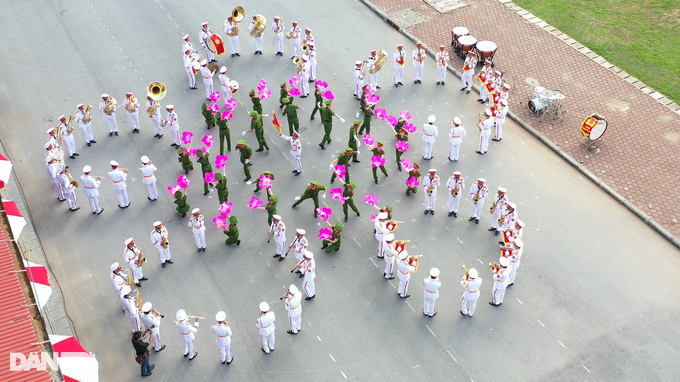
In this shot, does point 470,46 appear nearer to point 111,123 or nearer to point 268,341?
point 111,123

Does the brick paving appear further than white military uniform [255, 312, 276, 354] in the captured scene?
Yes

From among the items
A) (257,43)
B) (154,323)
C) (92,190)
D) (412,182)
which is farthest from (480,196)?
(257,43)

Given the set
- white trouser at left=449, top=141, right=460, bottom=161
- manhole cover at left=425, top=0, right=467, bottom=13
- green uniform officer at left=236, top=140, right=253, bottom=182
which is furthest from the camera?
manhole cover at left=425, top=0, right=467, bottom=13

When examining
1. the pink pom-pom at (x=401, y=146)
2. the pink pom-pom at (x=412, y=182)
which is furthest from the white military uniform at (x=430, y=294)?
the pink pom-pom at (x=401, y=146)

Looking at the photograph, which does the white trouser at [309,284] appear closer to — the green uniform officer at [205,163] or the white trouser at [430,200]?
the white trouser at [430,200]

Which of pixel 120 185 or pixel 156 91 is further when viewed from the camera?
pixel 156 91

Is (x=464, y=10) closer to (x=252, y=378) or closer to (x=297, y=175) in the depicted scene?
(x=297, y=175)

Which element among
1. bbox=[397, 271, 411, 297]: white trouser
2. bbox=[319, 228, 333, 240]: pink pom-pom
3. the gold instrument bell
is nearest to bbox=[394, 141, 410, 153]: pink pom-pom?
bbox=[319, 228, 333, 240]: pink pom-pom

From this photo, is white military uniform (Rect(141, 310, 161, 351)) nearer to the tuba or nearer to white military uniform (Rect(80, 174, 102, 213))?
white military uniform (Rect(80, 174, 102, 213))
